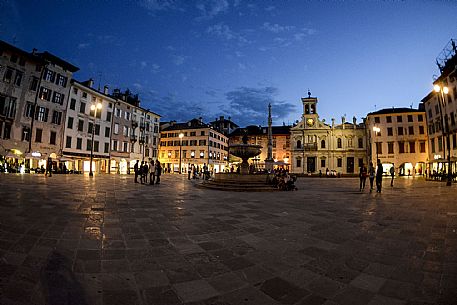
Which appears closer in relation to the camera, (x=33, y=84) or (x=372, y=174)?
(x=372, y=174)

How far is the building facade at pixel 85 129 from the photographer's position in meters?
32.8

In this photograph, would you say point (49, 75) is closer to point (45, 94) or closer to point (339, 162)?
point (45, 94)

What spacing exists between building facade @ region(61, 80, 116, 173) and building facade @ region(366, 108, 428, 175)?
47.2 m

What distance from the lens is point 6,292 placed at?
2.16 meters

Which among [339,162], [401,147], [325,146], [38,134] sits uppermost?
[325,146]

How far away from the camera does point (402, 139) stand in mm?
41594

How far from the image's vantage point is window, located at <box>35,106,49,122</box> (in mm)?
28625

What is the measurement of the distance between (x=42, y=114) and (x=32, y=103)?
5.61ft

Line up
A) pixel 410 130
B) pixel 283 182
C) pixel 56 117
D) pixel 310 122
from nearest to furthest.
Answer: pixel 283 182, pixel 56 117, pixel 410 130, pixel 310 122

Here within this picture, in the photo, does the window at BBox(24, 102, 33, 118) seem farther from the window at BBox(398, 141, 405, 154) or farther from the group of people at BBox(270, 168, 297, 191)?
→ the window at BBox(398, 141, 405, 154)

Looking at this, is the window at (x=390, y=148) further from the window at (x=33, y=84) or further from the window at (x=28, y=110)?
the window at (x=28, y=110)

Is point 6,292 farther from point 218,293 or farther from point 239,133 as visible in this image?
point 239,133

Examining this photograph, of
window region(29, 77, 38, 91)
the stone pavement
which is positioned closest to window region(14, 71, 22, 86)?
window region(29, 77, 38, 91)

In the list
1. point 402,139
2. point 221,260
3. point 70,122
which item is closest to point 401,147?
point 402,139
